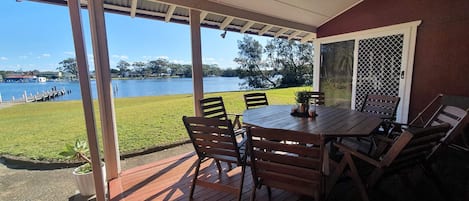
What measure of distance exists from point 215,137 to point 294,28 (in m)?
3.77

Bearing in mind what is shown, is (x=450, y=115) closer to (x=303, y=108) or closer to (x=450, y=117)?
(x=450, y=117)

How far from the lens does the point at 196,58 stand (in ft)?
11.2

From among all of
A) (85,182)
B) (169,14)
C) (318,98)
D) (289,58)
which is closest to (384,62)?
(318,98)

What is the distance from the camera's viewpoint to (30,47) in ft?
6.14

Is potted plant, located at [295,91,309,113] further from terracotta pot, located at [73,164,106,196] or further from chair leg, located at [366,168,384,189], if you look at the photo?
terracotta pot, located at [73,164,106,196]

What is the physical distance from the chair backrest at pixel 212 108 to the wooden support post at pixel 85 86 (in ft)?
4.40

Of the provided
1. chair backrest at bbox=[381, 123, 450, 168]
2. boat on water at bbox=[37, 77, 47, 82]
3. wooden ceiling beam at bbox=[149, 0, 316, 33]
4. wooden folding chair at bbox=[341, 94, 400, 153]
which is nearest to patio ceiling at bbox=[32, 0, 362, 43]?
wooden ceiling beam at bbox=[149, 0, 316, 33]

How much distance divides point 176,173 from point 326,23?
4.73 metres

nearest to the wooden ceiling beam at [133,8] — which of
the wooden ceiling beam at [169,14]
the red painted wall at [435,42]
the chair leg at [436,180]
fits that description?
the wooden ceiling beam at [169,14]

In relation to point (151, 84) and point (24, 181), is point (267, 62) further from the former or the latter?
point (24, 181)

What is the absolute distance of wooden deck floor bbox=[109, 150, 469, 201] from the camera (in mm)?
2176

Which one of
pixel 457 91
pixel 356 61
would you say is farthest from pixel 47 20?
pixel 457 91

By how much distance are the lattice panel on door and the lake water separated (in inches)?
130

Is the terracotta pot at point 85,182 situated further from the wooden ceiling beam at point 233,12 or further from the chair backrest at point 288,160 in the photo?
the wooden ceiling beam at point 233,12
